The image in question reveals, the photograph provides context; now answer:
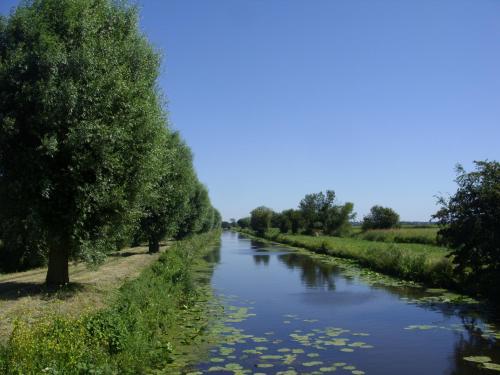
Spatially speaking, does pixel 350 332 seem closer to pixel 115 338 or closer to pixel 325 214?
pixel 115 338

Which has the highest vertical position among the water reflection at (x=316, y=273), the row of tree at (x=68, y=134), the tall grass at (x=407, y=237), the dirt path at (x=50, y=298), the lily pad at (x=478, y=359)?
the row of tree at (x=68, y=134)

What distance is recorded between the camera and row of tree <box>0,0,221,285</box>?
14.3 m

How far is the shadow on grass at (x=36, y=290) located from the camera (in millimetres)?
14320

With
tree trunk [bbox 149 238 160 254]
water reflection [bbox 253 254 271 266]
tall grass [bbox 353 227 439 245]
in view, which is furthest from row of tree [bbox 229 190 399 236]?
tree trunk [bbox 149 238 160 254]

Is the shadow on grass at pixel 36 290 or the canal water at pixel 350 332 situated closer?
the canal water at pixel 350 332

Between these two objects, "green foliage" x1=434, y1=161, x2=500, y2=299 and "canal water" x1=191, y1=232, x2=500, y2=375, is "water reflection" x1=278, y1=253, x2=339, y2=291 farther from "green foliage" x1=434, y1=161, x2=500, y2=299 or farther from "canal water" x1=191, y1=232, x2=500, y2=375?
"green foliage" x1=434, y1=161, x2=500, y2=299

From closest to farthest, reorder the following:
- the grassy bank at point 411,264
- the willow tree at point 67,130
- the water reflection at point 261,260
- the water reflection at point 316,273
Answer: the willow tree at point 67,130 < the grassy bank at point 411,264 < the water reflection at point 316,273 < the water reflection at point 261,260

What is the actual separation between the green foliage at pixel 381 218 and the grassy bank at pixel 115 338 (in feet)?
259

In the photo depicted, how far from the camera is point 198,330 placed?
1445 centimetres

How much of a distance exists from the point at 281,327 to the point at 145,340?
6.00 metres

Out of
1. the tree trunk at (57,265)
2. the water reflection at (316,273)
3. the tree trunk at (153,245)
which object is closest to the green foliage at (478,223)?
the water reflection at (316,273)

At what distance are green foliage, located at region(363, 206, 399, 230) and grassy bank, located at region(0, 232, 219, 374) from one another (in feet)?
259

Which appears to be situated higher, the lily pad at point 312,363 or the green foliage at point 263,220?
the green foliage at point 263,220

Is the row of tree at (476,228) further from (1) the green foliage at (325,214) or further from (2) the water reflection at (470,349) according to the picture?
(1) the green foliage at (325,214)
